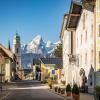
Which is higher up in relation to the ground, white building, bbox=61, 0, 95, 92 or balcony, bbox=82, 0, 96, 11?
balcony, bbox=82, 0, 96, 11

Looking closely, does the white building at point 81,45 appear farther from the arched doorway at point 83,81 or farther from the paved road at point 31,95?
the paved road at point 31,95

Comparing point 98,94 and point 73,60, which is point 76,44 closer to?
point 73,60

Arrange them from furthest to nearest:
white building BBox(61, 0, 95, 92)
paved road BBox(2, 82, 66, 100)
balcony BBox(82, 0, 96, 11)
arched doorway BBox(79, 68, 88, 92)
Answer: arched doorway BBox(79, 68, 88, 92)
white building BBox(61, 0, 95, 92)
balcony BBox(82, 0, 96, 11)
paved road BBox(2, 82, 66, 100)

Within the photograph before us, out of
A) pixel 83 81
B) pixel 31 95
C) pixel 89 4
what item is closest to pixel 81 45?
pixel 83 81

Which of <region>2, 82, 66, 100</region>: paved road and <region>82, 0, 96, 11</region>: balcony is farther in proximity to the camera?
<region>82, 0, 96, 11</region>: balcony

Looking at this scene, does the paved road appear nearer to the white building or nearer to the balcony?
the white building

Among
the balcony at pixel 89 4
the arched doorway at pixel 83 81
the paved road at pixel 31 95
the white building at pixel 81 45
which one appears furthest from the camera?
the arched doorway at pixel 83 81

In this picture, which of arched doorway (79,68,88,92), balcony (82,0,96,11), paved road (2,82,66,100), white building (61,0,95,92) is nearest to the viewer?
paved road (2,82,66,100)

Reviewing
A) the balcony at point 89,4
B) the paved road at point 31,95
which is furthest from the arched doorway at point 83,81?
the balcony at point 89,4

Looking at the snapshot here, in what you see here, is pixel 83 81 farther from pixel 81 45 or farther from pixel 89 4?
pixel 89 4

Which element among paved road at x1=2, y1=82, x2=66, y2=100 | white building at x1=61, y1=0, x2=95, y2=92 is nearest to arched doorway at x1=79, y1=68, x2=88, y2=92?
white building at x1=61, y1=0, x2=95, y2=92

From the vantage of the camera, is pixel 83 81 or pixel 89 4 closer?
pixel 89 4

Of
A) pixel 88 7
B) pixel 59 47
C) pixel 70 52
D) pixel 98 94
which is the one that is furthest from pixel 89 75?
pixel 59 47

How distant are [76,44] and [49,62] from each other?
88.4m
